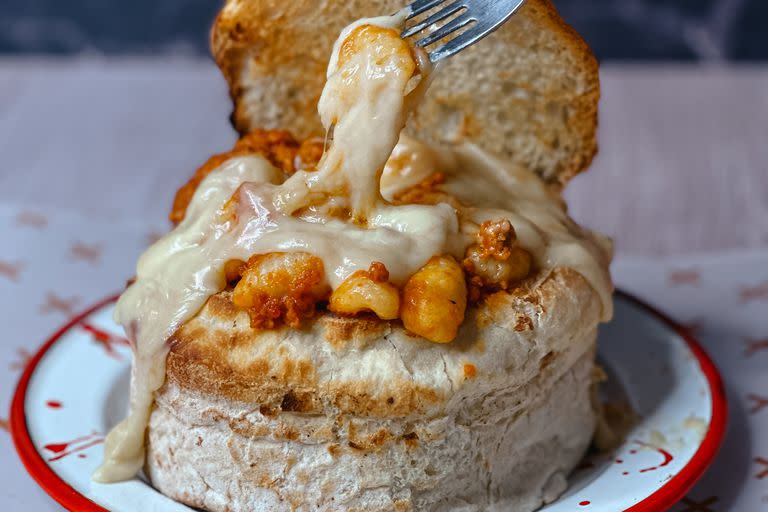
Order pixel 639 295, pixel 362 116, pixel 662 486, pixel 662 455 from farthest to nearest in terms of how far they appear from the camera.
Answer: pixel 639 295 → pixel 662 455 → pixel 662 486 → pixel 362 116

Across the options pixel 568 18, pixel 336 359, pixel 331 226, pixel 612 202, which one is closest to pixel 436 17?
pixel 331 226

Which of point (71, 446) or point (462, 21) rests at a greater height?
point (462, 21)

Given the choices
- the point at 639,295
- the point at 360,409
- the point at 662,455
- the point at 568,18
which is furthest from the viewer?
the point at 568,18

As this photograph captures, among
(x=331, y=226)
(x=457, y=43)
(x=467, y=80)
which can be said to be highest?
(x=457, y=43)

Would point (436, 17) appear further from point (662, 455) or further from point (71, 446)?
point (71, 446)

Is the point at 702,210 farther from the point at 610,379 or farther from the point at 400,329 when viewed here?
the point at 400,329

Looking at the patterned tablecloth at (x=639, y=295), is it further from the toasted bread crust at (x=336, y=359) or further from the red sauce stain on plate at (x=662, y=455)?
the toasted bread crust at (x=336, y=359)
